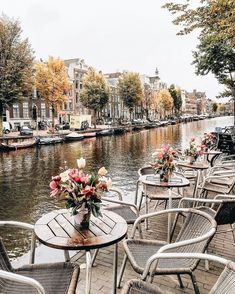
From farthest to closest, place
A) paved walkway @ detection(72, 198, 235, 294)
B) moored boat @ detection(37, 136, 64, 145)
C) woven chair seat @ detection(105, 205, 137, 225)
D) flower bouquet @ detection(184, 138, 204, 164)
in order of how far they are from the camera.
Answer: moored boat @ detection(37, 136, 64, 145)
flower bouquet @ detection(184, 138, 204, 164)
woven chair seat @ detection(105, 205, 137, 225)
paved walkway @ detection(72, 198, 235, 294)

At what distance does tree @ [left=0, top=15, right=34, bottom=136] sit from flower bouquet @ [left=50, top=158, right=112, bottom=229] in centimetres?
3279

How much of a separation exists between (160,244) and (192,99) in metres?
172

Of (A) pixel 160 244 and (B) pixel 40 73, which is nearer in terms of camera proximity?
(A) pixel 160 244

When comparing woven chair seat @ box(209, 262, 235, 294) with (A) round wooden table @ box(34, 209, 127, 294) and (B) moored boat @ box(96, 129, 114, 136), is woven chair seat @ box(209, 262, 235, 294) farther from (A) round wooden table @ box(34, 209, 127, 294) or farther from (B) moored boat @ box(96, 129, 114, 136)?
(B) moored boat @ box(96, 129, 114, 136)

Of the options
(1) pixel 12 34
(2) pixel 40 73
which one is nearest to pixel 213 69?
(1) pixel 12 34

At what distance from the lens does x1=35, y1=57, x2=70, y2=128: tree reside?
142ft

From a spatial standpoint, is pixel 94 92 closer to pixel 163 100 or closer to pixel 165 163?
pixel 163 100

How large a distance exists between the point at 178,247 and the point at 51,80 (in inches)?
1670

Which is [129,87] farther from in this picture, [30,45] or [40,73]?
[30,45]

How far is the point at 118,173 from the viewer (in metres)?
17.3

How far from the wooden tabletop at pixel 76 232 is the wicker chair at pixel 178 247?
295 millimetres

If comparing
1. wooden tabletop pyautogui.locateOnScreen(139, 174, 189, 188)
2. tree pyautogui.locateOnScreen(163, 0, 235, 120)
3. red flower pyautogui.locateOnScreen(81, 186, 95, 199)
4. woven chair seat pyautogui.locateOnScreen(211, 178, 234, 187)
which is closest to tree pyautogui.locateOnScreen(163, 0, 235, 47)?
tree pyautogui.locateOnScreen(163, 0, 235, 120)

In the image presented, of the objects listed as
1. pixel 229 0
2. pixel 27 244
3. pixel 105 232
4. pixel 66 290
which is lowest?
pixel 27 244

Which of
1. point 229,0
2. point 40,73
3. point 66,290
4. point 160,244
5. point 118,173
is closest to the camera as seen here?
point 66,290
